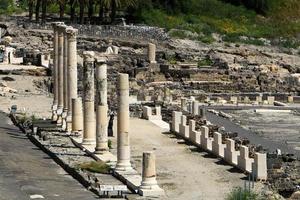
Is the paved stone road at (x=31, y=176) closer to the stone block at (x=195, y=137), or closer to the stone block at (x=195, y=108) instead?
the stone block at (x=195, y=137)

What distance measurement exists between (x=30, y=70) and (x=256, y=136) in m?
23.3

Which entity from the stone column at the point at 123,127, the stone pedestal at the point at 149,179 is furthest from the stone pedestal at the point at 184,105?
the stone pedestal at the point at 149,179

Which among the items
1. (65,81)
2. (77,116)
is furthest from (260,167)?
(65,81)

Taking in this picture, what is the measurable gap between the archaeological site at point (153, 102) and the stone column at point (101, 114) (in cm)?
5

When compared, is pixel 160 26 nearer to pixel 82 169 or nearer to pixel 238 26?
pixel 238 26

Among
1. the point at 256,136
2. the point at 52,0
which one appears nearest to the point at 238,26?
the point at 52,0

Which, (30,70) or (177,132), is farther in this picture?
(30,70)

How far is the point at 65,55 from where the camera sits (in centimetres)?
5178

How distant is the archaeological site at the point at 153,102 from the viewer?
3950 cm

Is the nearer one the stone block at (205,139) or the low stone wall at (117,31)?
the stone block at (205,139)

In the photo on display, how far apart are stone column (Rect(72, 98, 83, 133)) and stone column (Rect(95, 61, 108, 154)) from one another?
4494 millimetres

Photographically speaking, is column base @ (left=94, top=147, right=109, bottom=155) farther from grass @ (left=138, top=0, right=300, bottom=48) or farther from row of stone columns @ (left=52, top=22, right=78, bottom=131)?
grass @ (left=138, top=0, right=300, bottom=48)

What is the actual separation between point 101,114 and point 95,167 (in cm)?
333

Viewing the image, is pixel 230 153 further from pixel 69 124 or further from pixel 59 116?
pixel 59 116
